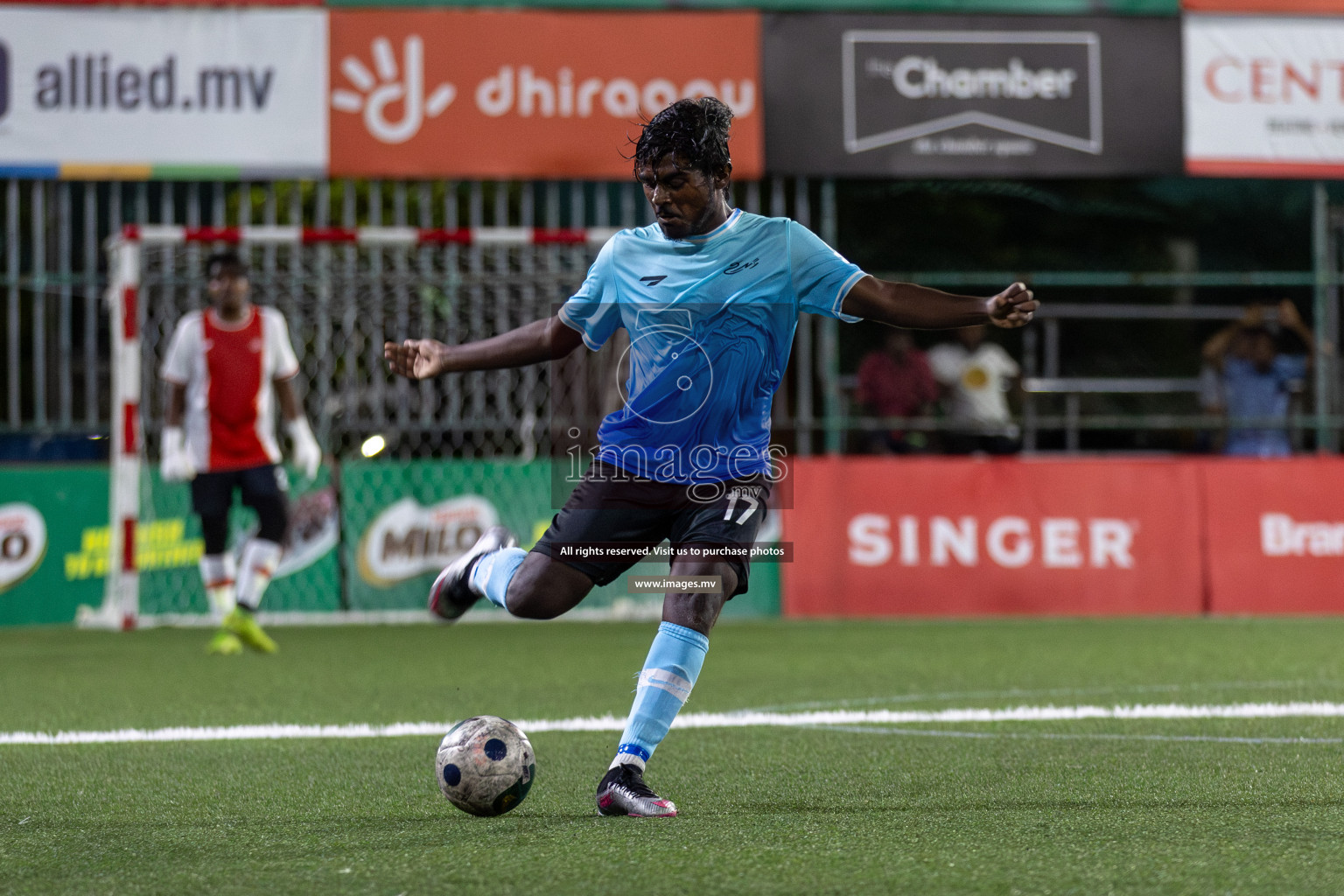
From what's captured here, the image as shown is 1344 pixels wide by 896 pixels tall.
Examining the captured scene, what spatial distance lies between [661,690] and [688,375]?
0.89 metres

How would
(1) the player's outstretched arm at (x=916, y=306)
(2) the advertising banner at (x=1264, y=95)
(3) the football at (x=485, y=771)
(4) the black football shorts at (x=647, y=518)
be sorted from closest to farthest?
(3) the football at (x=485, y=771)
(1) the player's outstretched arm at (x=916, y=306)
(4) the black football shorts at (x=647, y=518)
(2) the advertising banner at (x=1264, y=95)

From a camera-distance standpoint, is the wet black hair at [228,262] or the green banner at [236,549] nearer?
the wet black hair at [228,262]

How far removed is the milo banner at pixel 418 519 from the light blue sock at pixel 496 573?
7.44 m

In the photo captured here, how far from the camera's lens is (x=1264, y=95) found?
46.8ft

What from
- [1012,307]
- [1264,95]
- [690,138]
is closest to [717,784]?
[1012,307]

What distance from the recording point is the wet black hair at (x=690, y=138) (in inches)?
193

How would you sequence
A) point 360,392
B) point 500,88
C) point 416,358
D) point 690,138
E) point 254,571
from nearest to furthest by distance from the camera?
point 690,138 → point 416,358 → point 254,571 → point 500,88 → point 360,392

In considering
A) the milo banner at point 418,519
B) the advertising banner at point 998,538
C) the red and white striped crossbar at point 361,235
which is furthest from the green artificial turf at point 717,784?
the red and white striped crossbar at point 361,235

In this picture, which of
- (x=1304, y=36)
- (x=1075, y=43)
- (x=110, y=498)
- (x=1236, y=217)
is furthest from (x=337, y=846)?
(x=1236, y=217)

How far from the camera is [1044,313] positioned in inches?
614

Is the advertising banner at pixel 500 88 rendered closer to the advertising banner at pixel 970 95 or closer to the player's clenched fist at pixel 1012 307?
the advertising banner at pixel 970 95

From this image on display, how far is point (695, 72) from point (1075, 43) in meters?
3.07

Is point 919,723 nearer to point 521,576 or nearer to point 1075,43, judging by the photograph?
point 521,576

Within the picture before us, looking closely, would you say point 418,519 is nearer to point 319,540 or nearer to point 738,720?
point 319,540
